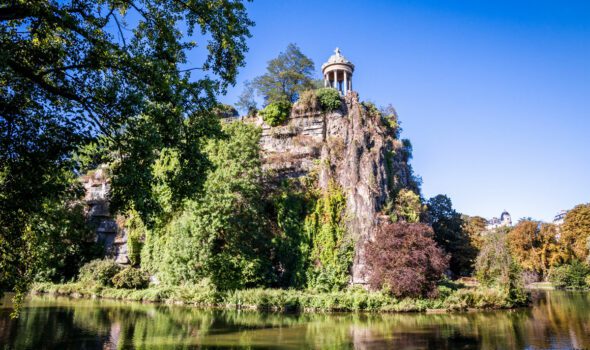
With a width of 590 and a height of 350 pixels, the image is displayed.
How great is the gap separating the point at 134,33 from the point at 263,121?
2942 cm

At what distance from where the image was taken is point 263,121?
3934 centimetres

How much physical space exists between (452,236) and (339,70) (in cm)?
2223

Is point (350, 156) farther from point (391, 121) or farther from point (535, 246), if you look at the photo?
point (535, 246)

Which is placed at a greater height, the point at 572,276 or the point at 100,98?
the point at 100,98

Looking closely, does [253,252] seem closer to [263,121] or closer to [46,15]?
[263,121]

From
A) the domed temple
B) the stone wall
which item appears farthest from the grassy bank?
the domed temple

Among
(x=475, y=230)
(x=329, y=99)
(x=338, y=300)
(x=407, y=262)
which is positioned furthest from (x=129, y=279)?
(x=475, y=230)

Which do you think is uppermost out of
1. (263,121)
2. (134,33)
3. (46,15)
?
(263,121)

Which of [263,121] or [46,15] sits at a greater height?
[263,121]

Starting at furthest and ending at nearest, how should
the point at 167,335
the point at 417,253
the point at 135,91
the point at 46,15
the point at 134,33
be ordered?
the point at 417,253 < the point at 167,335 < the point at 134,33 < the point at 135,91 < the point at 46,15

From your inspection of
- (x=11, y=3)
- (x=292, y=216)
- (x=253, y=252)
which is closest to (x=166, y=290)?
(x=253, y=252)

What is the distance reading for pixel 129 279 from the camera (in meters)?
34.3

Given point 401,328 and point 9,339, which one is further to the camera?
point 401,328

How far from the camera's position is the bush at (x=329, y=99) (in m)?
37.3
